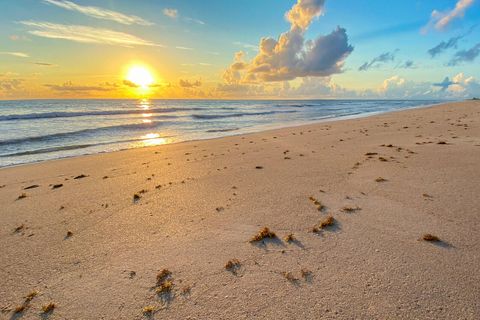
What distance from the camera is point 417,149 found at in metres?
10.4

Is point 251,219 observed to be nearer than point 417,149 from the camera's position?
Yes

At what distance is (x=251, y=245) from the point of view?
4383mm

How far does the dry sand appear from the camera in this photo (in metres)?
3.21

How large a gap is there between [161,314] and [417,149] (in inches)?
426

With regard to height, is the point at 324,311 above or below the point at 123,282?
above

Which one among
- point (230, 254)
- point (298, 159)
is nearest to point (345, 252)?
point (230, 254)

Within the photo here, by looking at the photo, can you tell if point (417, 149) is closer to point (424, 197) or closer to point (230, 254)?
point (424, 197)

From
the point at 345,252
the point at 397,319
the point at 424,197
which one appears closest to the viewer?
the point at 397,319

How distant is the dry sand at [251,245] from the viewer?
10.5 ft

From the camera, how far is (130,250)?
441cm

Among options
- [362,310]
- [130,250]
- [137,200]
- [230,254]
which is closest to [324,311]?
[362,310]

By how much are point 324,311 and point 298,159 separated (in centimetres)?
733

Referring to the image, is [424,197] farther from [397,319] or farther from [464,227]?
[397,319]

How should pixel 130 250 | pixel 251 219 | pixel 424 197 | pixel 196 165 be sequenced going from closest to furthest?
pixel 130 250 < pixel 251 219 < pixel 424 197 < pixel 196 165
